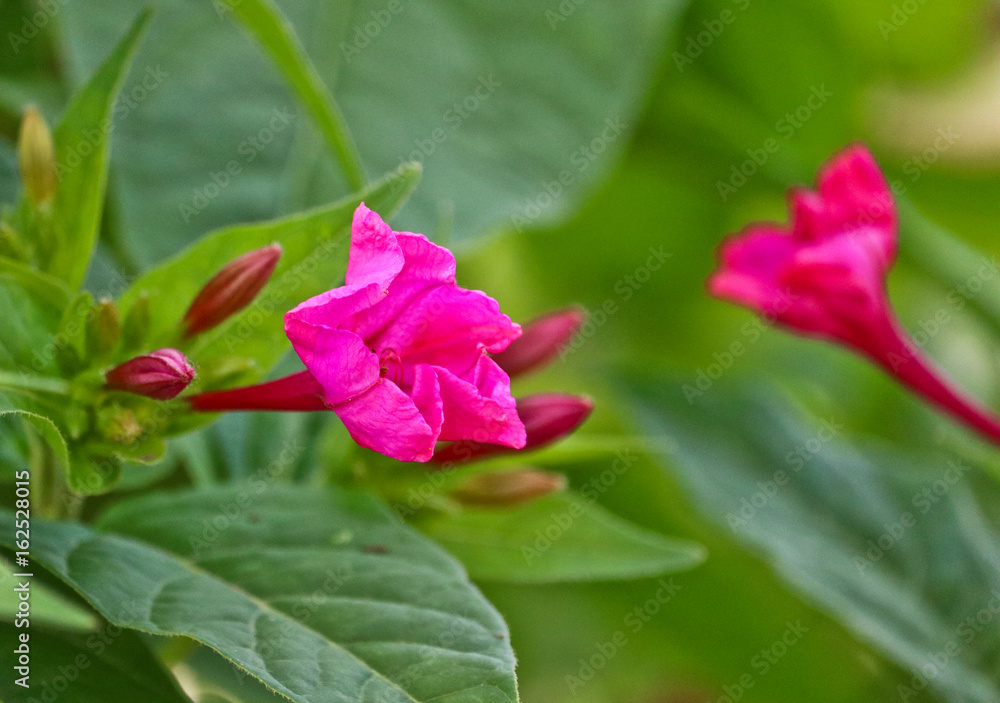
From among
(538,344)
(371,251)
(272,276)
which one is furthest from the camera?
(538,344)

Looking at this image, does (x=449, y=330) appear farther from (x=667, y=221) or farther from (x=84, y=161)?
(x=667, y=221)

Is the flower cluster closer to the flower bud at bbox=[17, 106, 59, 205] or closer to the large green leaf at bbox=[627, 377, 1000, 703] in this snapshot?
the flower bud at bbox=[17, 106, 59, 205]

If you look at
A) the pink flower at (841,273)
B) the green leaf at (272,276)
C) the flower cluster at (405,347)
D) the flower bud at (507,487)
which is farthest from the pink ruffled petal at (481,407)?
the pink flower at (841,273)

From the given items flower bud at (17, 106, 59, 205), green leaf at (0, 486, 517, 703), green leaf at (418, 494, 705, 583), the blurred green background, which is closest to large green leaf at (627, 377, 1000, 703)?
the blurred green background

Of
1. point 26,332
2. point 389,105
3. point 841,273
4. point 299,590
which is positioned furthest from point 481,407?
point 389,105

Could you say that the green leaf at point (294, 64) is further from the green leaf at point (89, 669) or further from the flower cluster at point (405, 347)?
the green leaf at point (89, 669)
